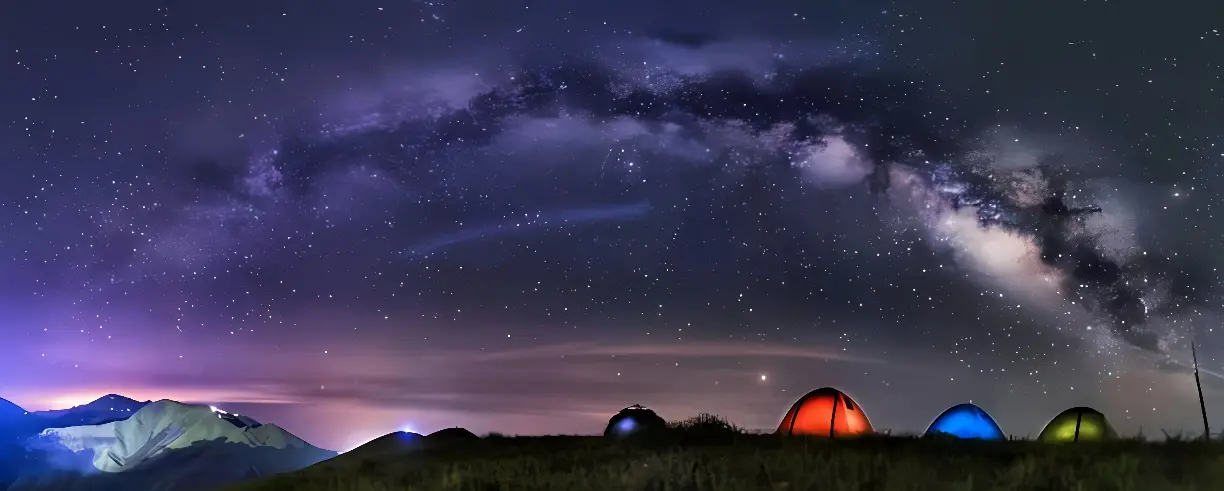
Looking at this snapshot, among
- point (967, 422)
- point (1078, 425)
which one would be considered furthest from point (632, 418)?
point (1078, 425)

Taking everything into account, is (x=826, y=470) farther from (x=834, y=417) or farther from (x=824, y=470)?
(x=834, y=417)

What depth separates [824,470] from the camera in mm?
10688

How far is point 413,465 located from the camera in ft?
52.8

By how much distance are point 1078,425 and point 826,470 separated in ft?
92.0

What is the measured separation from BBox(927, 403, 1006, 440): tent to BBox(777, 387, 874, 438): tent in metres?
3.02

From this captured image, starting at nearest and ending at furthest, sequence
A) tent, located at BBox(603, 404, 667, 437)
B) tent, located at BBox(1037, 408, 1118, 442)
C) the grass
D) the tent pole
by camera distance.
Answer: the grass → the tent pole → tent, located at BBox(1037, 408, 1118, 442) → tent, located at BBox(603, 404, 667, 437)

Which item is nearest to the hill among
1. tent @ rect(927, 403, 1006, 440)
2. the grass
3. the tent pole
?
the grass

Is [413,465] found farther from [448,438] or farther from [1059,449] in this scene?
[1059,449]

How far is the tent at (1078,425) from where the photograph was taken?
33.3 m

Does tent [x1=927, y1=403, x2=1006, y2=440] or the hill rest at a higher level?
tent [x1=927, y1=403, x2=1006, y2=440]

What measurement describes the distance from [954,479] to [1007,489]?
0.95 meters

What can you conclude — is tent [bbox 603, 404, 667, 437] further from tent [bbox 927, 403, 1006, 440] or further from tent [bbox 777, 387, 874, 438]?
tent [bbox 927, 403, 1006, 440]

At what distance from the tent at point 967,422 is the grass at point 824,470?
18.7 meters

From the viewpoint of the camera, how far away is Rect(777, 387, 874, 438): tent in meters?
33.0
